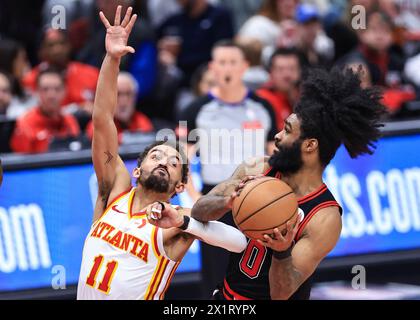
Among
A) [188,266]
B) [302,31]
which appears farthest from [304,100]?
[302,31]

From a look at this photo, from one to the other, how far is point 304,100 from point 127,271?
156cm

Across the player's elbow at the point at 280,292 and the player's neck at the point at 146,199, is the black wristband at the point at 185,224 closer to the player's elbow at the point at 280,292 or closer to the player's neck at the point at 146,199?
the player's neck at the point at 146,199

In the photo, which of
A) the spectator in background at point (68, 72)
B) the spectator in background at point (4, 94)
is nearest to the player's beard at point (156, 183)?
the spectator in background at point (4, 94)

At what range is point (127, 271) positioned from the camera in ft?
20.5

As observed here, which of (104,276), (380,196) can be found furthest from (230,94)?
(104,276)

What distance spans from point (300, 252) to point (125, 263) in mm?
1021

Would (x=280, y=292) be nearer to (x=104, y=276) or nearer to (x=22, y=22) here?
(x=104, y=276)

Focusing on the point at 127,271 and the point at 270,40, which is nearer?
the point at 127,271

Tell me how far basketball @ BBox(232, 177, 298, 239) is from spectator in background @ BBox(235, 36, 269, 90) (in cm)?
506

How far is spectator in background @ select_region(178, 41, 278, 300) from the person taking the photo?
29.2ft

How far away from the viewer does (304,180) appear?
6.50 meters

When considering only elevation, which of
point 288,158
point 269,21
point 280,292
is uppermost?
point 269,21

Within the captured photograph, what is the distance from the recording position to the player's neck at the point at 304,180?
647 centimetres
